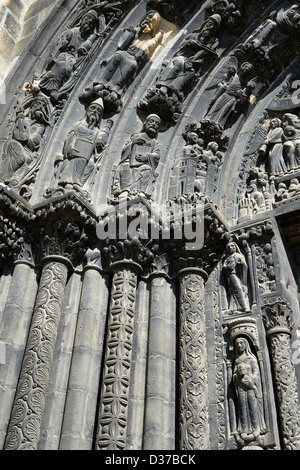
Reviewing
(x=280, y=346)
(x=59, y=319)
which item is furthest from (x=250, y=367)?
(x=59, y=319)

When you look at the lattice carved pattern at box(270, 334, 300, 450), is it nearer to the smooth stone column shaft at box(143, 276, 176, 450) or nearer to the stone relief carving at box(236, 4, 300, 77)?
the smooth stone column shaft at box(143, 276, 176, 450)

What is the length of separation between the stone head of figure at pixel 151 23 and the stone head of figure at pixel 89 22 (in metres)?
0.74

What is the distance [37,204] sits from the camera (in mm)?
6332

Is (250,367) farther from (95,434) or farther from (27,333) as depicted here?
(27,333)

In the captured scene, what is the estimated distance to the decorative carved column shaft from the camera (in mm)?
5039

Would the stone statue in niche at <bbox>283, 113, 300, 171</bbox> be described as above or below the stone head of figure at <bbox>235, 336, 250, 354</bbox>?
above

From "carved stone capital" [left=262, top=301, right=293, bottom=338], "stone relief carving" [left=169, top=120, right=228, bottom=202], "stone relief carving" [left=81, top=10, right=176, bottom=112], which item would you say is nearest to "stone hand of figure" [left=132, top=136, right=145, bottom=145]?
"stone relief carving" [left=169, top=120, right=228, bottom=202]

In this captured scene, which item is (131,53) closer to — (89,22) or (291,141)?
(89,22)

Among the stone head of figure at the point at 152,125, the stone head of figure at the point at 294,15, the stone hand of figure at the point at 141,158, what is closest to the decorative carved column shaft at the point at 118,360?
the stone hand of figure at the point at 141,158

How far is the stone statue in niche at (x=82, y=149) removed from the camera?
6695mm

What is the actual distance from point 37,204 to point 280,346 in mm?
3173

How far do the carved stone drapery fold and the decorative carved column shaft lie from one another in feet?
4.91

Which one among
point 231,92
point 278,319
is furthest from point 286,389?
point 231,92

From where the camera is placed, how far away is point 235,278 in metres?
6.34
